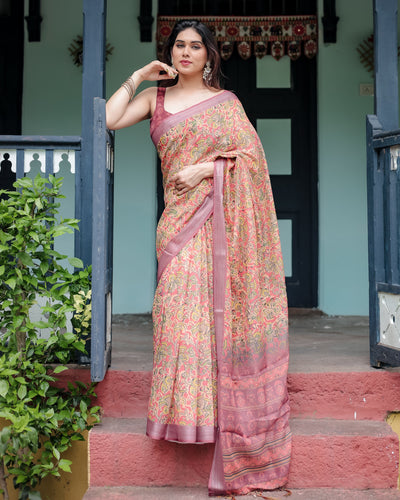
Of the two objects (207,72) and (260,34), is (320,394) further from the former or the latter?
(260,34)

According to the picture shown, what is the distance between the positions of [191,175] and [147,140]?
2.77 metres

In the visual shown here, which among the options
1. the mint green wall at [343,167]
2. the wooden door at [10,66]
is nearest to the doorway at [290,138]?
the mint green wall at [343,167]

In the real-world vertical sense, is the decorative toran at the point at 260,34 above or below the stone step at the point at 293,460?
above

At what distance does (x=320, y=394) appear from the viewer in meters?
3.05

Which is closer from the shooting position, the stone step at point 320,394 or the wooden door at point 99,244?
the wooden door at point 99,244

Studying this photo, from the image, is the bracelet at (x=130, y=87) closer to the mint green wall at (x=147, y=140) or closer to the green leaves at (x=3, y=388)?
the green leaves at (x=3, y=388)

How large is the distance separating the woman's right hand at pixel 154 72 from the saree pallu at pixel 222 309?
24 centimetres

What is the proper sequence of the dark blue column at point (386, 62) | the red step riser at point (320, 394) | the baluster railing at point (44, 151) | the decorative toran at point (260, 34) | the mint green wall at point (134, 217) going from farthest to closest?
the mint green wall at point (134, 217) < the decorative toran at point (260, 34) < the dark blue column at point (386, 62) < the baluster railing at point (44, 151) < the red step riser at point (320, 394)

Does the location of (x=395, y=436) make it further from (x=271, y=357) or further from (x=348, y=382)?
(x=271, y=357)

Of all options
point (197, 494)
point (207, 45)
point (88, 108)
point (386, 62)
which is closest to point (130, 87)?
point (88, 108)

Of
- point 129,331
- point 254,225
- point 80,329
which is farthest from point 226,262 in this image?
point 129,331

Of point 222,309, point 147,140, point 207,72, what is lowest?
point 222,309

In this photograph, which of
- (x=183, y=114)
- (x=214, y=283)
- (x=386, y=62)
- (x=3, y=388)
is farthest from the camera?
(x=386, y=62)

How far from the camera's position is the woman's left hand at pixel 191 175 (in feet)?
9.10
